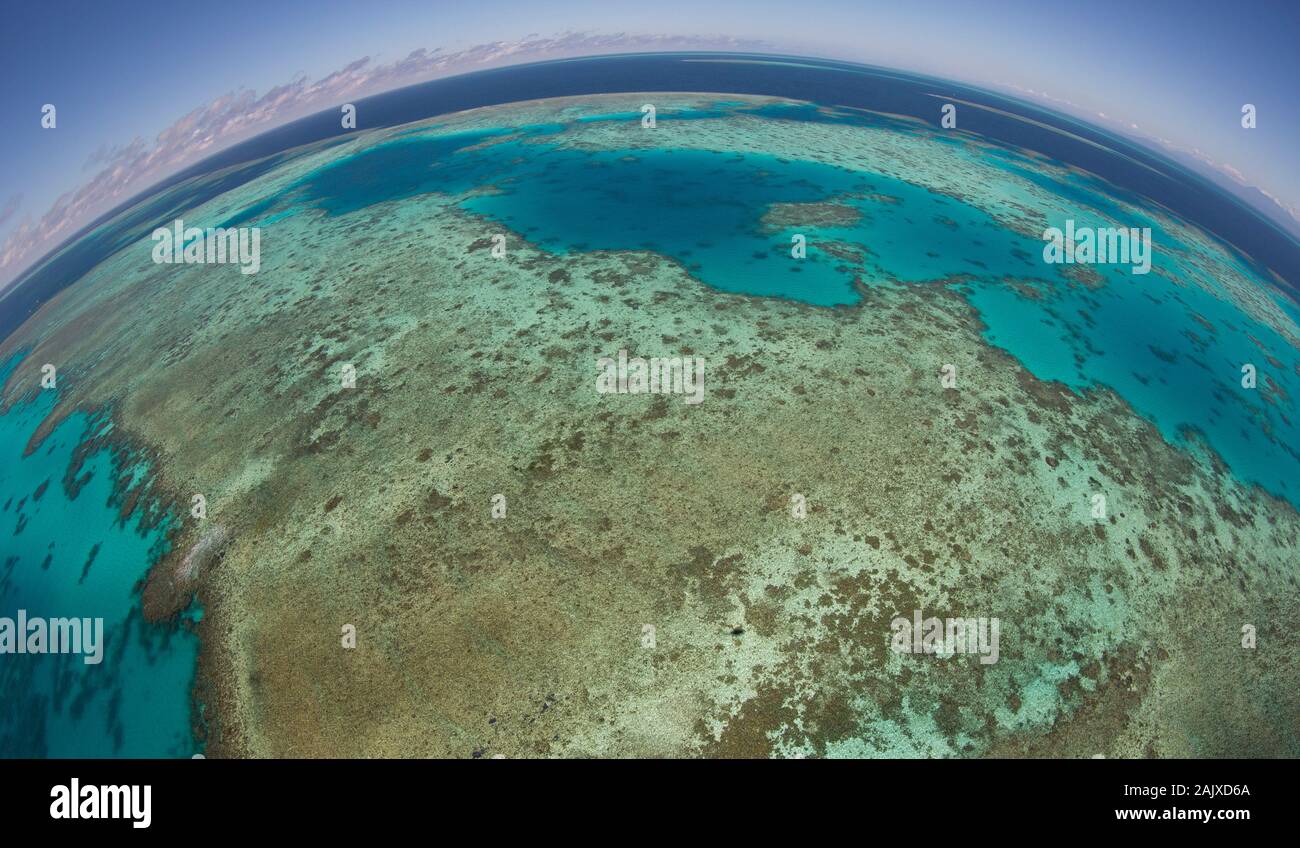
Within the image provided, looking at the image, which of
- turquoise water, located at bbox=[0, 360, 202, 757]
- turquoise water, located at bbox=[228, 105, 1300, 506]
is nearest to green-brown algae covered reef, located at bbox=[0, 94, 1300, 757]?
turquoise water, located at bbox=[0, 360, 202, 757]

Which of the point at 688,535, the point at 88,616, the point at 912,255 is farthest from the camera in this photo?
the point at 912,255

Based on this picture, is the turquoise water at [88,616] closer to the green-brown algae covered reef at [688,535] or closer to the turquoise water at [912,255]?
the green-brown algae covered reef at [688,535]

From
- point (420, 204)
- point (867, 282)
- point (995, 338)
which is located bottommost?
point (995, 338)

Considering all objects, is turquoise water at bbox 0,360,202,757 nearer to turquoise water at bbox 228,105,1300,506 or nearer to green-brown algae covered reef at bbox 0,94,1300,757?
green-brown algae covered reef at bbox 0,94,1300,757

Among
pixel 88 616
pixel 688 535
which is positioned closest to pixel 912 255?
pixel 688 535

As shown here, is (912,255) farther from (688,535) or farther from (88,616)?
(88,616)

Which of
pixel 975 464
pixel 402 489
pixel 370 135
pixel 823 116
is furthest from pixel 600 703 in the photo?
pixel 370 135

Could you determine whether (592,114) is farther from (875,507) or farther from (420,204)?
(875,507)
